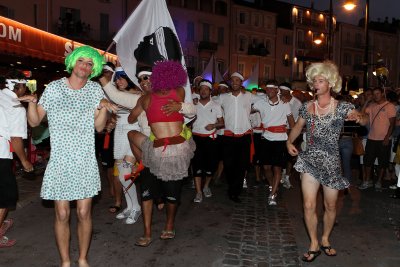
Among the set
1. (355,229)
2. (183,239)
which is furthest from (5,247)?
(355,229)

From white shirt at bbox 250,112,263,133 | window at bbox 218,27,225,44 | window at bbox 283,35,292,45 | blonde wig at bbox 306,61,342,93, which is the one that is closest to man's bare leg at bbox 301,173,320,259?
blonde wig at bbox 306,61,342,93

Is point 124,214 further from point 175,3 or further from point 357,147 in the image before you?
point 175,3

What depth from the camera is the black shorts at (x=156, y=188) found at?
5.43 meters

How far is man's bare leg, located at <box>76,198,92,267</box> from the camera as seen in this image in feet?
14.0

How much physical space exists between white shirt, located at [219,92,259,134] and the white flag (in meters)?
1.87

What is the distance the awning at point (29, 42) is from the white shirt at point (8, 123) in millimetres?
4461

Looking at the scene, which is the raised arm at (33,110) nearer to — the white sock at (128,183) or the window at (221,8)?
the white sock at (128,183)

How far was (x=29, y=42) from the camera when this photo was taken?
33.1 feet

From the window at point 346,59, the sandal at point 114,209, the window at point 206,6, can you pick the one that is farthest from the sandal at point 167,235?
the window at point 346,59

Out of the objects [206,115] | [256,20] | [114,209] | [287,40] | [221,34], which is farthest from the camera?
[287,40]

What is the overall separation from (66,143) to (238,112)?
4.28 meters

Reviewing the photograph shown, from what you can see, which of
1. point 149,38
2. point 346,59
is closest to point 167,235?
point 149,38

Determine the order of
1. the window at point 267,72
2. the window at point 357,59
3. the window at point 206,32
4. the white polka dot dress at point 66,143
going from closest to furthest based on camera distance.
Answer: the white polka dot dress at point 66,143, the window at point 206,32, the window at point 267,72, the window at point 357,59

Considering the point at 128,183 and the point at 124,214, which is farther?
the point at 124,214
